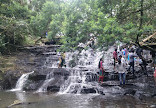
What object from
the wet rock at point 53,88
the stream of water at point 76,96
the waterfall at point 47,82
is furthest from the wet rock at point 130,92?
the waterfall at point 47,82

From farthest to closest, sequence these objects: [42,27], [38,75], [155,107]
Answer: [42,27] < [38,75] < [155,107]

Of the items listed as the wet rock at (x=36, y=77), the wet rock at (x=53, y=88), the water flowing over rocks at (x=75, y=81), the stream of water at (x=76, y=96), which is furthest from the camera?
the wet rock at (x=36, y=77)

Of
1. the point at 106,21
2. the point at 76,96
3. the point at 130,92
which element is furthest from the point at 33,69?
the point at 106,21

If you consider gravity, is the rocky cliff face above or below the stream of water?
above

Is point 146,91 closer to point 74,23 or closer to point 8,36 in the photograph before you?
point 74,23

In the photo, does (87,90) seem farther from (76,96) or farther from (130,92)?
(130,92)

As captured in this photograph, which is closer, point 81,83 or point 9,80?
point 81,83

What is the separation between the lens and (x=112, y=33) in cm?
802

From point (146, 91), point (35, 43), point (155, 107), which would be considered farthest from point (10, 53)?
point (155, 107)

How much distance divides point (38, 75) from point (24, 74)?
1.60 metres

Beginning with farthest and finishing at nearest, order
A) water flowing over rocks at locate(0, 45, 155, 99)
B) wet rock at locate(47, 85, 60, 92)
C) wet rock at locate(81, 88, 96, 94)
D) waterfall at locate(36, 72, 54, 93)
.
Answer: waterfall at locate(36, 72, 54, 93), wet rock at locate(47, 85, 60, 92), wet rock at locate(81, 88, 96, 94), water flowing over rocks at locate(0, 45, 155, 99)

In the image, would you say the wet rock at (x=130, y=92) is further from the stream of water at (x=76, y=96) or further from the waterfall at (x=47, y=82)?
the waterfall at (x=47, y=82)

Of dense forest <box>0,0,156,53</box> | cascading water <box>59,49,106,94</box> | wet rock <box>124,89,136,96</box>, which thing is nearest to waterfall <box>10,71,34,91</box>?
cascading water <box>59,49,106,94</box>

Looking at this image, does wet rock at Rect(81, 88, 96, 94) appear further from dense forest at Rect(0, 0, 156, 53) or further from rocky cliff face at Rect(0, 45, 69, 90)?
dense forest at Rect(0, 0, 156, 53)
